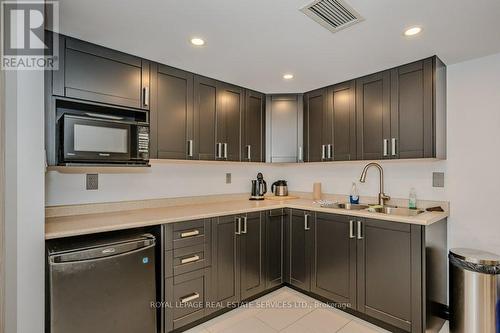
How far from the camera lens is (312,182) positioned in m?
3.51

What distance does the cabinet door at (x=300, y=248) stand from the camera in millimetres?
2711

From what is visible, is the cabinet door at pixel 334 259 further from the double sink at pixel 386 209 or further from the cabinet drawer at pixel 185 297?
the cabinet drawer at pixel 185 297

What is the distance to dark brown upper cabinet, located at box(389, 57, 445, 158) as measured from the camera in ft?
7.27

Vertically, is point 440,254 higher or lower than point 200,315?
higher

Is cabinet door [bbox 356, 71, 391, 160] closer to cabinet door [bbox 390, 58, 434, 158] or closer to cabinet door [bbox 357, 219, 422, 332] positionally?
cabinet door [bbox 390, 58, 434, 158]

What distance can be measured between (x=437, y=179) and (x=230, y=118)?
84.0 inches

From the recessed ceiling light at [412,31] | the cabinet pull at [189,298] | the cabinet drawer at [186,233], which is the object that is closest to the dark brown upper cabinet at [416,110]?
the recessed ceiling light at [412,31]

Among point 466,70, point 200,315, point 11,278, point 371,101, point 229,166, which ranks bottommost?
point 200,315

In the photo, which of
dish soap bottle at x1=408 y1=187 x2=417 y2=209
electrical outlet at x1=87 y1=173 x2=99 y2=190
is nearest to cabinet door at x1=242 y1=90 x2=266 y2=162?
electrical outlet at x1=87 y1=173 x2=99 y2=190

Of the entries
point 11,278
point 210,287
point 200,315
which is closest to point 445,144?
point 210,287

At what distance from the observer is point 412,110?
2328 mm

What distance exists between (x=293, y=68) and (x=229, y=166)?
1.42 m

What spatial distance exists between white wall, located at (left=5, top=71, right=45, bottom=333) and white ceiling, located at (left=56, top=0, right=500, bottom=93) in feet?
1.93

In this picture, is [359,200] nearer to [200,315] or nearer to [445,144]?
[445,144]
